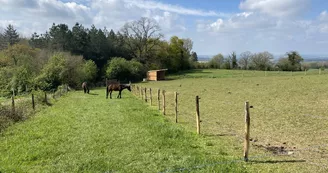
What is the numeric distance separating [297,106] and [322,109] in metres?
1.47

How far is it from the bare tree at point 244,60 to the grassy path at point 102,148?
76629 mm

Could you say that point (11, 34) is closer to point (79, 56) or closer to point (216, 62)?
point (79, 56)

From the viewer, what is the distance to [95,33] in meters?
62.4

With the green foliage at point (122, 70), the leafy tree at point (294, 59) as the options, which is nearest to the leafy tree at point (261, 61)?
the leafy tree at point (294, 59)

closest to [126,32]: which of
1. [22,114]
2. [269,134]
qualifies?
[22,114]

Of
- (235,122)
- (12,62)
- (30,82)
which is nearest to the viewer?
(235,122)

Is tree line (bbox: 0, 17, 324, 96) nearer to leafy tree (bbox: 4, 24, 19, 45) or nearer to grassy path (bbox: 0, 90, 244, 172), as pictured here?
leafy tree (bbox: 4, 24, 19, 45)

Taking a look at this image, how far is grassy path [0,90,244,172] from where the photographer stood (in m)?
6.60

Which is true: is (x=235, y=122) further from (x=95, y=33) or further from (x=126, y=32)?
(x=126, y=32)

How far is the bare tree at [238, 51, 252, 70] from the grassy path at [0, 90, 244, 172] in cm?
7663

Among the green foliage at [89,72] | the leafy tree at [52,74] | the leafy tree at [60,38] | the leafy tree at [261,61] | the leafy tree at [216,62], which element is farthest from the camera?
the leafy tree at [216,62]

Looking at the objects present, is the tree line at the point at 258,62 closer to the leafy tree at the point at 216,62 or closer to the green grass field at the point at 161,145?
the leafy tree at the point at 216,62

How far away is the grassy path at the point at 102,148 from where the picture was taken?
6.60 m

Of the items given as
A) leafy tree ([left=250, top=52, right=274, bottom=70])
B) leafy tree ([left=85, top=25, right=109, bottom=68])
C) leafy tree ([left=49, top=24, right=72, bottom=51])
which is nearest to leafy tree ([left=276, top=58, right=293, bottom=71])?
leafy tree ([left=250, top=52, right=274, bottom=70])
